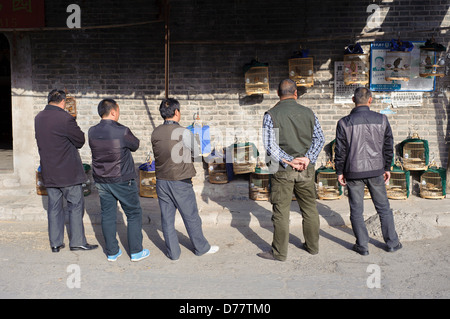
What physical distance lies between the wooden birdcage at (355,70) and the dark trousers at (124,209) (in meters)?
4.86

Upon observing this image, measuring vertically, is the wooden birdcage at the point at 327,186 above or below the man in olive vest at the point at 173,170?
below

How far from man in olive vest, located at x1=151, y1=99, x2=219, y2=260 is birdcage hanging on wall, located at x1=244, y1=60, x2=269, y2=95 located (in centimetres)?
334

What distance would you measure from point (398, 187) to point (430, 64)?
92.0 inches

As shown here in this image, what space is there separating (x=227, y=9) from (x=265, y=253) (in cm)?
500

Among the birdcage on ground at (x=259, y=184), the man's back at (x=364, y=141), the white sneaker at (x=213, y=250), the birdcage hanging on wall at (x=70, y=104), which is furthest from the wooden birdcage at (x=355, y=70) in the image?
the birdcage hanging on wall at (x=70, y=104)

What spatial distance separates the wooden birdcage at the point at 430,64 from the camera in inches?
330

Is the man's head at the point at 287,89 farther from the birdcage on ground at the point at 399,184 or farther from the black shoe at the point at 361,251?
the birdcage on ground at the point at 399,184

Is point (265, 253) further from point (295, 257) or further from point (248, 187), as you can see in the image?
point (248, 187)

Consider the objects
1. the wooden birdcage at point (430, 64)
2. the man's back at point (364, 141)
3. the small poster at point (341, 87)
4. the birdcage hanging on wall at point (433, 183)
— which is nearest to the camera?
the man's back at point (364, 141)

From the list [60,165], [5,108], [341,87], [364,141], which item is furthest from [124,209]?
[5,108]

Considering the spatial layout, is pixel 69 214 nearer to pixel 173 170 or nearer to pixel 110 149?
pixel 110 149

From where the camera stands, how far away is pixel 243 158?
875 centimetres

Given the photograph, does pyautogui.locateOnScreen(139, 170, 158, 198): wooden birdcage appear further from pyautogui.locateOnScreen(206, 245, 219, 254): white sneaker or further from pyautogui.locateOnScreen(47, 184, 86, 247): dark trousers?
pyautogui.locateOnScreen(206, 245, 219, 254): white sneaker

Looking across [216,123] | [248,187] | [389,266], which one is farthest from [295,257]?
[216,123]
